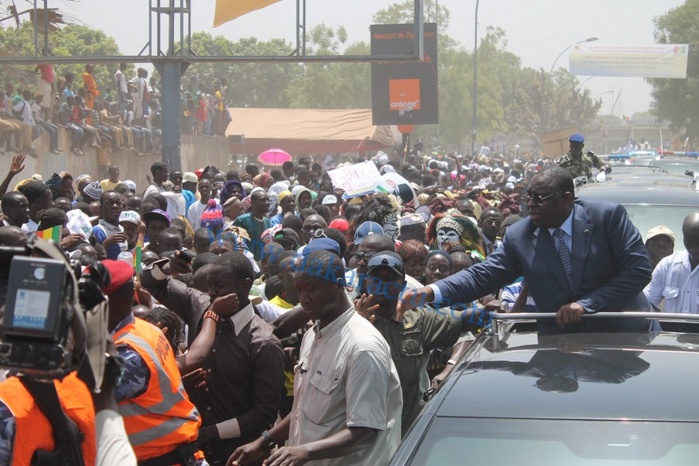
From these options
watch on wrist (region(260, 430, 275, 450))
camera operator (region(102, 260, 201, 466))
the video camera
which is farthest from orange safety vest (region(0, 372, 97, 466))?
watch on wrist (region(260, 430, 275, 450))

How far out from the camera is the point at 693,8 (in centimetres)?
6769

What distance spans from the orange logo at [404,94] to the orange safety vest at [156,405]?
25.9 meters

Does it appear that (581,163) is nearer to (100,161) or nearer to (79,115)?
(100,161)

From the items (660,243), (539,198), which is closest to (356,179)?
(660,243)

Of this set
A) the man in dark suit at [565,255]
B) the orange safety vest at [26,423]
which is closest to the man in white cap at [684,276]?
the man in dark suit at [565,255]

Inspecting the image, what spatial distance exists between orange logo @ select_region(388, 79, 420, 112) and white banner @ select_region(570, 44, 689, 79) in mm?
32503

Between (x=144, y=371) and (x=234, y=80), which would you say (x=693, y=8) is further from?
(x=144, y=371)

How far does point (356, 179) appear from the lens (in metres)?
12.8

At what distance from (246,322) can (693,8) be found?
223ft

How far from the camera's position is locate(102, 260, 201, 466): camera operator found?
3.61 metres

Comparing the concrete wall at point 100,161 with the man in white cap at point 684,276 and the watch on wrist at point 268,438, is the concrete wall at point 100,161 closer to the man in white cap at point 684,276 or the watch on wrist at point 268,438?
the man in white cap at point 684,276

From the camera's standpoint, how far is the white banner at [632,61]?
193 feet

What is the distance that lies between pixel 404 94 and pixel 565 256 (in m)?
24.9

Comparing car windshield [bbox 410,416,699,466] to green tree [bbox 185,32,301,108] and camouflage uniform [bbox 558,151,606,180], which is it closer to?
camouflage uniform [bbox 558,151,606,180]
